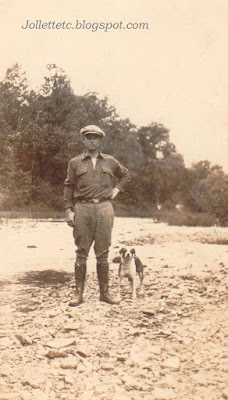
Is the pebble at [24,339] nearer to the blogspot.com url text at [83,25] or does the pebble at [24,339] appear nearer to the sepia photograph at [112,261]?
the sepia photograph at [112,261]

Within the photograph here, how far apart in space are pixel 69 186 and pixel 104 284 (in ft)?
2.56

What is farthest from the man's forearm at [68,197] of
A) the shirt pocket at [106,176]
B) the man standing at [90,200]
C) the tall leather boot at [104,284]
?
the tall leather boot at [104,284]

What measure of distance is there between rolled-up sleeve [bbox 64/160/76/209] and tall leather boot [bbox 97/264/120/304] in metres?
0.51

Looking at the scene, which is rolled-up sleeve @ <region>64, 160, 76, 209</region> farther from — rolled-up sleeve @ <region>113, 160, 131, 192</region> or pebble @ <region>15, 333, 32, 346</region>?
pebble @ <region>15, 333, 32, 346</region>

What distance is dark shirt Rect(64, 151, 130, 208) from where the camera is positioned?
2.83m

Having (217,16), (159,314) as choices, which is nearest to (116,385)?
(159,314)

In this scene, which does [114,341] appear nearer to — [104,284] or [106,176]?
[104,284]

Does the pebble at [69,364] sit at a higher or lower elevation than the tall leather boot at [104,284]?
lower

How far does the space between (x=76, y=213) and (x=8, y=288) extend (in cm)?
96

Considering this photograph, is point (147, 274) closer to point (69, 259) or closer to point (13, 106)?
point (69, 259)

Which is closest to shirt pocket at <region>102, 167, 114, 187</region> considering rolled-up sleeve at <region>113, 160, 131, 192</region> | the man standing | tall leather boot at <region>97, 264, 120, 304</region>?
the man standing

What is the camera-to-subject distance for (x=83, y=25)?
3.41 meters

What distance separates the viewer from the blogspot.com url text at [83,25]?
3387 millimetres

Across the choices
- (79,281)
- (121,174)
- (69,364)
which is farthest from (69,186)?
(69,364)
